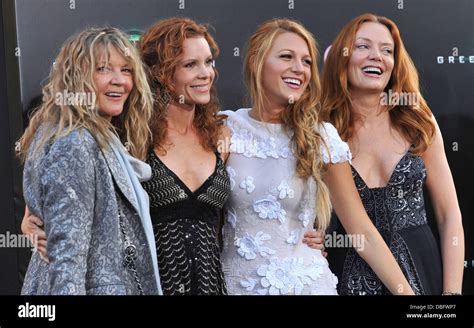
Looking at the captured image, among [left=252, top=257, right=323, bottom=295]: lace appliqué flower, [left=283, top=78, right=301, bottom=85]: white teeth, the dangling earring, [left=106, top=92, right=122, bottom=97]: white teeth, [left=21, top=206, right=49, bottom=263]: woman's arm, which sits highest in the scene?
[left=283, top=78, right=301, bottom=85]: white teeth

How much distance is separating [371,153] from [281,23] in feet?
2.07

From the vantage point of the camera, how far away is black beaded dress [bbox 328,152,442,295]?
334 centimetres

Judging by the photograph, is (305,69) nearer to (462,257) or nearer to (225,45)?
(225,45)

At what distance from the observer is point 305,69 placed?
128 inches

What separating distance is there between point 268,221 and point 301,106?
0.47 m

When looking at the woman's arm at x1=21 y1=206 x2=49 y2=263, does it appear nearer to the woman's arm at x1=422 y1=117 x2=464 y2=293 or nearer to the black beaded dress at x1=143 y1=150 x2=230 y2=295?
the black beaded dress at x1=143 y1=150 x2=230 y2=295

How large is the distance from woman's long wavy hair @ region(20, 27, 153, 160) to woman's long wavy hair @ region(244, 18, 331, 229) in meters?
0.44

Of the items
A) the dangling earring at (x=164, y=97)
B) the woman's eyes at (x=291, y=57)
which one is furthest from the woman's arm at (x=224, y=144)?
the woman's eyes at (x=291, y=57)

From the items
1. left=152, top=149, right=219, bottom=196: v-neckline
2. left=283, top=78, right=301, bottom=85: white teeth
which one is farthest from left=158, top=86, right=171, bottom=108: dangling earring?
left=283, top=78, right=301, bottom=85: white teeth

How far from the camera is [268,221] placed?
3.11 metres

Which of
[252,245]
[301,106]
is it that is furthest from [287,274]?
[301,106]

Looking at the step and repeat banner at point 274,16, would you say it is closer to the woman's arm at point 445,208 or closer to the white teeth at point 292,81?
the woman's arm at point 445,208

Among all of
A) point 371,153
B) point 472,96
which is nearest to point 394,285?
point 371,153

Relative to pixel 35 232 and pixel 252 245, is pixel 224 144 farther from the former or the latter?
pixel 35 232
